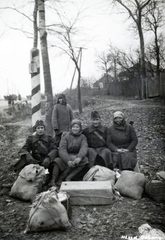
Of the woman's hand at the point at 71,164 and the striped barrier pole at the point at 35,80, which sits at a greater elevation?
the striped barrier pole at the point at 35,80

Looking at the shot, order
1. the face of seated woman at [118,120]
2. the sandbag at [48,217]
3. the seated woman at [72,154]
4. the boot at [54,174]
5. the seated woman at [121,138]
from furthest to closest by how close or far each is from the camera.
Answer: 1. the face of seated woman at [118,120]
2. the seated woman at [121,138]
3. the seated woman at [72,154]
4. the boot at [54,174]
5. the sandbag at [48,217]

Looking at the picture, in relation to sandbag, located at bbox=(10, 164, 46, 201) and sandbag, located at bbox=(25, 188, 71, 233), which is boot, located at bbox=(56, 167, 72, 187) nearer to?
sandbag, located at bbox=(10, 164, 46, 201)

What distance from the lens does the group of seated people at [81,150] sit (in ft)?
15.8

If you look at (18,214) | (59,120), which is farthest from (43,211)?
(59,120)

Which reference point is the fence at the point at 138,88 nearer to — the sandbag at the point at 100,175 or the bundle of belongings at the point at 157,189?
the sandbag at the point at 100,175

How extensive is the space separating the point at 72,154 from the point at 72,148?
12 cm

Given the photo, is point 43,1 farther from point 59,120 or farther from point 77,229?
point 77,229

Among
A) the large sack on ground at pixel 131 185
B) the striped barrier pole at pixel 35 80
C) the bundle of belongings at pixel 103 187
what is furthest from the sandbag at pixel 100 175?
the striped barrier pole at pixel 35 80

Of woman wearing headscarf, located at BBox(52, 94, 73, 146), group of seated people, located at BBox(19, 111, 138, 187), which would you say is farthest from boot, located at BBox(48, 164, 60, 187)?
woman wearing headscarf, located at BBox(52, 94, 73, 146)

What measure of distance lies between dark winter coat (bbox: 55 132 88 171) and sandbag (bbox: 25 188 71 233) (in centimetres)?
155

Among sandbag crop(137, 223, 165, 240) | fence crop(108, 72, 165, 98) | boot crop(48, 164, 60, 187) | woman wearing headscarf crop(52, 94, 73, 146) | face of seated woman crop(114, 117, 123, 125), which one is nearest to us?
sandbag crop(137, 223, 165, 240)

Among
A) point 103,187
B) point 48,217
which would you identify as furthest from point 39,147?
point 48,217

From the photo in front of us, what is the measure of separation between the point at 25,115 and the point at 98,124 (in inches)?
423

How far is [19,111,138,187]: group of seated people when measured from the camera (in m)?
4.81
